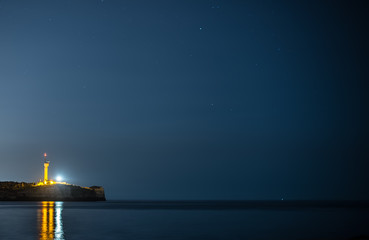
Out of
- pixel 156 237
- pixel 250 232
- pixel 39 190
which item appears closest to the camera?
pixel 156 237

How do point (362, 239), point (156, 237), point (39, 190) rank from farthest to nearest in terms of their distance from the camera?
point (39, 190), point (156, 237), point (362, 239)

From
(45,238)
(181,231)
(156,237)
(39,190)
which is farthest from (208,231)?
(39,190)

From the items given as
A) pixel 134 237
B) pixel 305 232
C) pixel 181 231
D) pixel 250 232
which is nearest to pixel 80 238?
pixel 134 237

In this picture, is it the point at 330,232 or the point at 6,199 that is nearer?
the point at 330,232

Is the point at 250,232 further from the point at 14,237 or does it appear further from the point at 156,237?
the point at 14,237

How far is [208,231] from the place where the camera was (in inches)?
2255

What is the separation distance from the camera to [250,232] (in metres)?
56.0

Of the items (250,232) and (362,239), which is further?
(250,232)

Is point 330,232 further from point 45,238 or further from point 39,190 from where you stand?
point 39,190

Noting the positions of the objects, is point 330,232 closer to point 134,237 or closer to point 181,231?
point 181,231

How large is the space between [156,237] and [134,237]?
2746mm

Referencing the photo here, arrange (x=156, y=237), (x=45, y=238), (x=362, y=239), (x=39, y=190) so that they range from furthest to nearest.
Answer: (x=39, y=190) → (x=156, y=237) → (x=45, y=238) → (x=362, y=239)

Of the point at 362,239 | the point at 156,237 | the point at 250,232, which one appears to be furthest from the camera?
the point at 250,232

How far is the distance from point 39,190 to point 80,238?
159 m
